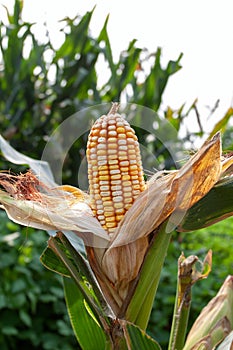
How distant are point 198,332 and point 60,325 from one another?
3.53 feet

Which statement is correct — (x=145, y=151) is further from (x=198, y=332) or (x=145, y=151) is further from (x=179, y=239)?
(x=179, y=239)

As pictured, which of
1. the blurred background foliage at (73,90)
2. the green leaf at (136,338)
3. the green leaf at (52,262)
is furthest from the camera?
the blurred background foliage at (73,90)

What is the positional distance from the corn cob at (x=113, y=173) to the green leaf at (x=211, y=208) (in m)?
0.05

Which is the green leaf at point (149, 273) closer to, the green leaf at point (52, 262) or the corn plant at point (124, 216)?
the corn plant at point (124, 216)

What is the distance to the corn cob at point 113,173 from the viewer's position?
53 centimetres

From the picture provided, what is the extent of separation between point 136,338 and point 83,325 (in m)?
0.16

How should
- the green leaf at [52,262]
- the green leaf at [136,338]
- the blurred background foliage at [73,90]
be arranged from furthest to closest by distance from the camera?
the blurred background foliage at [73,90], the green leaf at [52,262], the green leaf at [136,338]

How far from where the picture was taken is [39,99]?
235cm

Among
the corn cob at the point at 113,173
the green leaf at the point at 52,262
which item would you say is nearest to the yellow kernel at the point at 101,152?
the corn cob at the point at 113,173

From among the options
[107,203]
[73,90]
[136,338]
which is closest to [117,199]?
[107,203]

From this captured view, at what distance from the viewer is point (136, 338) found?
0.50m

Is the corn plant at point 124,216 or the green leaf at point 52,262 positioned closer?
the corn plant at point 124,216

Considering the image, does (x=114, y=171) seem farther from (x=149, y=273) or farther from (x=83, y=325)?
(x=83, y=325)

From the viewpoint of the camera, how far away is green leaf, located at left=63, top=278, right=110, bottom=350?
629 millimetres
